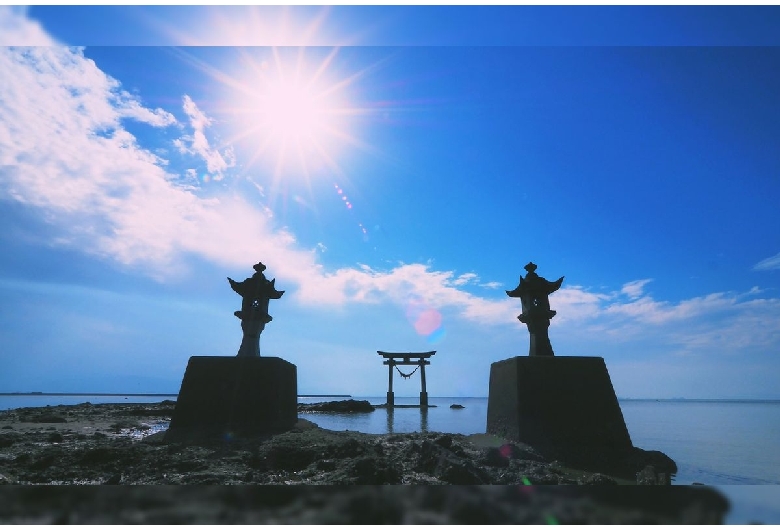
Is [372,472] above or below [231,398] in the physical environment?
below

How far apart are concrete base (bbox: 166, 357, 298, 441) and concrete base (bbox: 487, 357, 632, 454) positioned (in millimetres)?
5368

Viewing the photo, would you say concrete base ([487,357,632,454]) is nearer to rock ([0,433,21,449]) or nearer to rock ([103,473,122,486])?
rock ([103,473,122,486])

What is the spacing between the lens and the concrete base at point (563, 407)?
817 centimetres

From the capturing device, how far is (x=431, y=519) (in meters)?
2.81

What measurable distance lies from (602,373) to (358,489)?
23.4 feet

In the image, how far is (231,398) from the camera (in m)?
9.48

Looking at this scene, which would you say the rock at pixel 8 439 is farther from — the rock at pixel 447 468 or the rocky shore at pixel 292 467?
the rock at pixel 447 468

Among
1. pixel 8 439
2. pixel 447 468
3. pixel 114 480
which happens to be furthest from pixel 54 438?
pixel 447 468

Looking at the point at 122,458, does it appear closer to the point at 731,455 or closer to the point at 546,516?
the point at 546,516

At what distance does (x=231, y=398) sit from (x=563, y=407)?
752 centimetres

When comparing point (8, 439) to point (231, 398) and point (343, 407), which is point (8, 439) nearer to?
point (231, 398)

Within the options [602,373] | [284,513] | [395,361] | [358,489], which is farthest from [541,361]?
[395,361]

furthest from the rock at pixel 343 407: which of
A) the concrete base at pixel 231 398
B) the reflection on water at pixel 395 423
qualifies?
the concrete base at pixel 231 398

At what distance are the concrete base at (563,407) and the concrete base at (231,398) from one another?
537 centimetres
